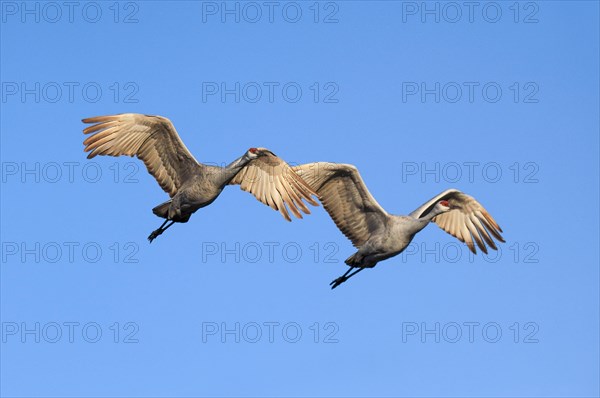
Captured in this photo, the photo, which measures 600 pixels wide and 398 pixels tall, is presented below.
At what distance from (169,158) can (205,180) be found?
1.22 meters

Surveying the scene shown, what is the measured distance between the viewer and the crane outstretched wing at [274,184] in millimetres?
37062

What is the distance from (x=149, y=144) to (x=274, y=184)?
3.61m

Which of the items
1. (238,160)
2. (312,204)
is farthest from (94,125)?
(312,204)

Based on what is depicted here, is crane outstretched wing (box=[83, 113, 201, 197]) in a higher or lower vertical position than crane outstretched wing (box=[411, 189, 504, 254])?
higher

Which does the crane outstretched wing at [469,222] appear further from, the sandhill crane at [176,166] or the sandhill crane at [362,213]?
→ the sandhill crane at [176,166]

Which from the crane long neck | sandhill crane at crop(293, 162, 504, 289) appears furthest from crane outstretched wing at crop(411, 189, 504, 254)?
the crane long neck

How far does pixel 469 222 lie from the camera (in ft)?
130

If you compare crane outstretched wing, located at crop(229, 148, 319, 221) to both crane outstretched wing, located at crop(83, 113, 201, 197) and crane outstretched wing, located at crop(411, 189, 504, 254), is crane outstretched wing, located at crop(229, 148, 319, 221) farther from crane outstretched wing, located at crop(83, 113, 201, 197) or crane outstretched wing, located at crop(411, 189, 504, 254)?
crane outstretched wing, located at crop(411, 189, 504, 254)

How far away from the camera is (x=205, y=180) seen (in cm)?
3628

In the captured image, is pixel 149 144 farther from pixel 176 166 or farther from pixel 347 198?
pixel 347 198

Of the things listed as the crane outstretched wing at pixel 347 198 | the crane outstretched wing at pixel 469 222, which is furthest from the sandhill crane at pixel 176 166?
the crane outstretched wing at pixel 469 222

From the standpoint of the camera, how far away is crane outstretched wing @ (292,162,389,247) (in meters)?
37.4

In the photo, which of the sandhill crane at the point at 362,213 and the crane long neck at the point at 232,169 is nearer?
the crane long neck at the point at 232,169

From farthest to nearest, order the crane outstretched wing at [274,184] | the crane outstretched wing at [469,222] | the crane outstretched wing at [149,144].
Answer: the crane outstretched wing at [469,222], the crane outstretched wing at [274,184], the crane outstretched wing at [149,144]
